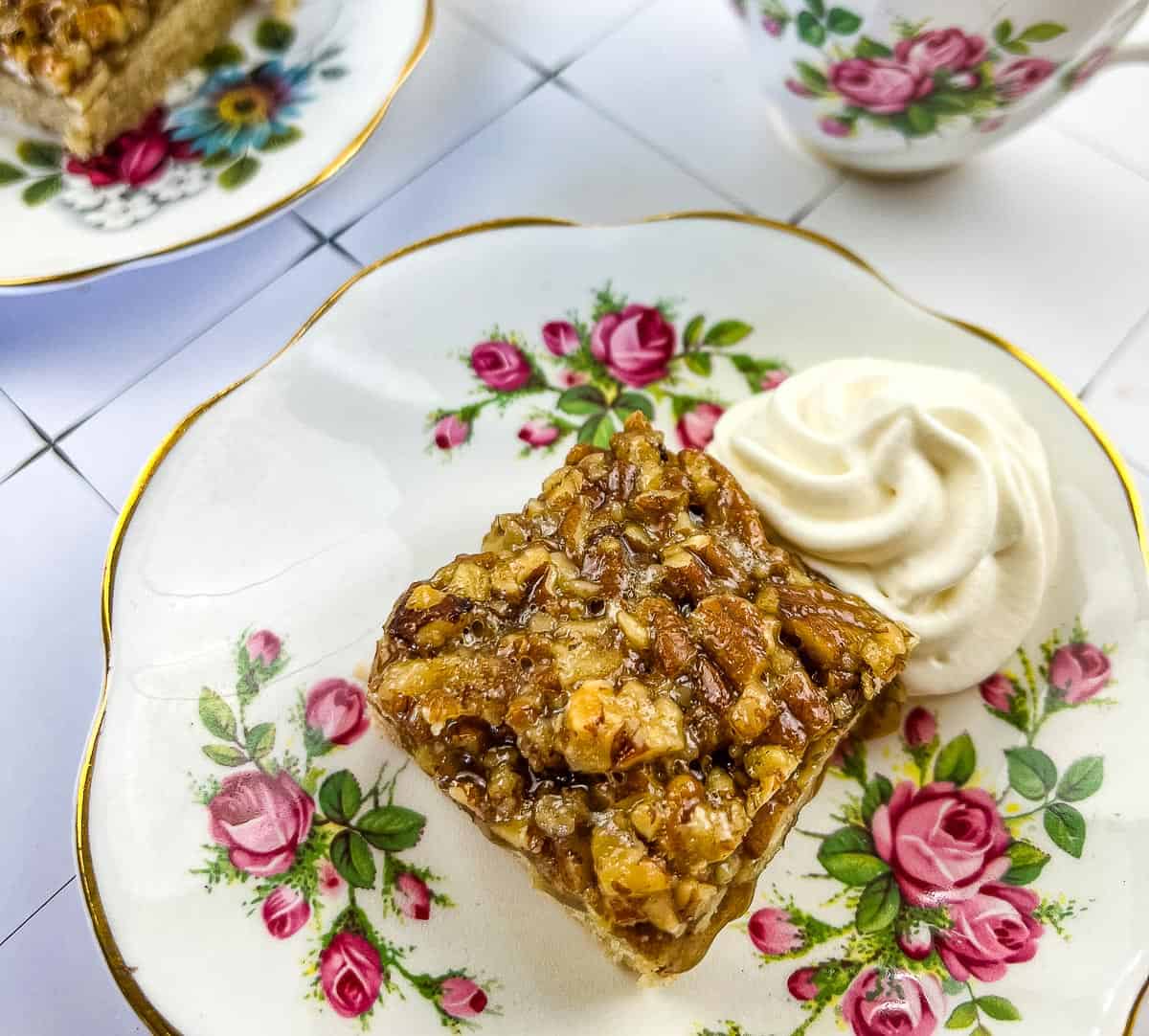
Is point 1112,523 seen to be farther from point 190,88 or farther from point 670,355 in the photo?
point 190,88

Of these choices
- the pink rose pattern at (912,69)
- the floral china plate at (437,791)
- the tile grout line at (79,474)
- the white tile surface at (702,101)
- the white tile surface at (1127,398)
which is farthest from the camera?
the white tile surface at (702,101)

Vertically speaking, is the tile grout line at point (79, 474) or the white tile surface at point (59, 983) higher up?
the tile grout line at point (79, 474)

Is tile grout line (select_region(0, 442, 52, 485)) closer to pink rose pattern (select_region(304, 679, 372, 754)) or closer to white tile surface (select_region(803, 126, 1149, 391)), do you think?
pink rose pattern (select_region(304, 679, 372, 754))

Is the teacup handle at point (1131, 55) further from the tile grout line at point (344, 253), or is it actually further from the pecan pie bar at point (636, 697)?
the tile grout line at point (344, 253)

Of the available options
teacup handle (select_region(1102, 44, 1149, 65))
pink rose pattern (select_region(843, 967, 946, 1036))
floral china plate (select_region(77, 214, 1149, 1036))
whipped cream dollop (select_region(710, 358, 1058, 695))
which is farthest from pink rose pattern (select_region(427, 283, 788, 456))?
A: pink rose pattern (select_region(843, 967, 946, 1036))

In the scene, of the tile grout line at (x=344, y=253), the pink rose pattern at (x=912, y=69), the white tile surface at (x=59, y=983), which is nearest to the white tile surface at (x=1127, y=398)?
the pink rose pattern at (x=912, y=69)

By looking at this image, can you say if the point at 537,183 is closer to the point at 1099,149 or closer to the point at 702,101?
the point at 702,101
